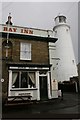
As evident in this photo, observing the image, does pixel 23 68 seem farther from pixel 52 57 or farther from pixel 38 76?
pixel 52 57

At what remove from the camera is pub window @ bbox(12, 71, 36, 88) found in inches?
609

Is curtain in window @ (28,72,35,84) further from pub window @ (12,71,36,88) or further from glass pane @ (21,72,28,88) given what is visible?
glass pane @ (21,72,28,88)

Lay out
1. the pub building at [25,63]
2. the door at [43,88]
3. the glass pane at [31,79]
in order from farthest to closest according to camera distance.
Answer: the door at [43,88] < the glass pane at [31,79] < the pub building at [25,63]

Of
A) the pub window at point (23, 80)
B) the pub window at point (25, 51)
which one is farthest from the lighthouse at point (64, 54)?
the pub window at point (23, 80)

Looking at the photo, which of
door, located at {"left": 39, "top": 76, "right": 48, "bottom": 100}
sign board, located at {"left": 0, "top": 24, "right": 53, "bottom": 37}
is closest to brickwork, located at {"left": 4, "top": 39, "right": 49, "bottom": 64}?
sign board, located at {"left": 0, "top": 24, "right": 53, "bottom": 37}

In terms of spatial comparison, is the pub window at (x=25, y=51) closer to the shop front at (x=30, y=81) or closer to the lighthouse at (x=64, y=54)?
the shop front at (x=30, y=81)

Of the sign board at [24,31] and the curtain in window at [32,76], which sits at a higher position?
the sign board at [24,31]

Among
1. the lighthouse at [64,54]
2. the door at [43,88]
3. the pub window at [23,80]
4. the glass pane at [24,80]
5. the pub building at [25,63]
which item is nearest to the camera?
the pub building at [25,63]

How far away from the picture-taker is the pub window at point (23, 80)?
15.5 m

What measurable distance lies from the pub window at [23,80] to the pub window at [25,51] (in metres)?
1.73

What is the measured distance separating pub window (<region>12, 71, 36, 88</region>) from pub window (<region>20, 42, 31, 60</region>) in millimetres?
1730

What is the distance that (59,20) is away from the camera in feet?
118

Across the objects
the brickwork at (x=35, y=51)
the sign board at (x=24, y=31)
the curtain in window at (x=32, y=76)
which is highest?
the sign board at (x=24, y=31)

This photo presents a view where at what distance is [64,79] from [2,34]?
59.2 feet
